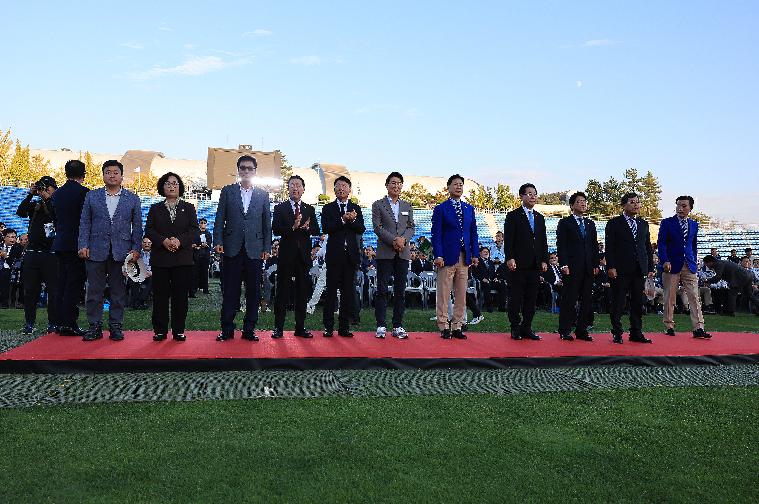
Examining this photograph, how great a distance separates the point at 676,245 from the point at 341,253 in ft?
15.3

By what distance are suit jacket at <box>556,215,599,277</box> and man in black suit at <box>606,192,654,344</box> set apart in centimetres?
20

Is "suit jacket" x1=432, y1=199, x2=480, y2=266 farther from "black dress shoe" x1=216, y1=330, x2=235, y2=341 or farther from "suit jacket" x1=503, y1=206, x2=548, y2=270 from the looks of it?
"black dress shoe" x1=216, y1=330, x2=235, y2=341

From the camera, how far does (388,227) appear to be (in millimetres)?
6914

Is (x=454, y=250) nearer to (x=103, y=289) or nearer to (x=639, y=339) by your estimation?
(x=639, y=339)

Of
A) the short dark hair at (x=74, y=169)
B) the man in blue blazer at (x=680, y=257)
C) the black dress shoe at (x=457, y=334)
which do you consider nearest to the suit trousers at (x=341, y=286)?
the black dress shoe at (x=457, y=334)

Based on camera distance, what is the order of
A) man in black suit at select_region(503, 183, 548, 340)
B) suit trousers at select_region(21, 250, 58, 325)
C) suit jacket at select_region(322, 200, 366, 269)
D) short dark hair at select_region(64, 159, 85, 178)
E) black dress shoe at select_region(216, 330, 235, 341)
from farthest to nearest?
man in black suit at select_region(503, 183, 548, 340) → suit trousers at select_region(21, 250, 58, 325) → suit jacket at select_region(322, 200, 366, 269) → short dark hair at select_region(64, 159, 85, 178) → black dress shoe at select_region(216, 330, 235, 341)

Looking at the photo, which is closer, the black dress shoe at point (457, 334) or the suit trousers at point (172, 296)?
the suit trousers at point (172, 296)

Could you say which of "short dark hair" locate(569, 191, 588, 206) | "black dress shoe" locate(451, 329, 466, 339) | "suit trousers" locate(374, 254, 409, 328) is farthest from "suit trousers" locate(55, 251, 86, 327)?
"short dark hair" locate(569, 191, 588, 206)

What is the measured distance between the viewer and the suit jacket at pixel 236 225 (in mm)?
6254

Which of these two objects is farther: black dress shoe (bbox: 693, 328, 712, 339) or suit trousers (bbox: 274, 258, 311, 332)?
black dress shoe (bbox: 693, 328, 712, 339)

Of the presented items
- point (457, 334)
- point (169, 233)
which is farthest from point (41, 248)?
point (457, 334)

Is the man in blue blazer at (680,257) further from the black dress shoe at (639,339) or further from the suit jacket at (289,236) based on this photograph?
the suit jacket at (289,236)

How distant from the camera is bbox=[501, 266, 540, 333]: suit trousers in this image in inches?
283

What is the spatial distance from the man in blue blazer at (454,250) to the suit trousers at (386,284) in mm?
484
